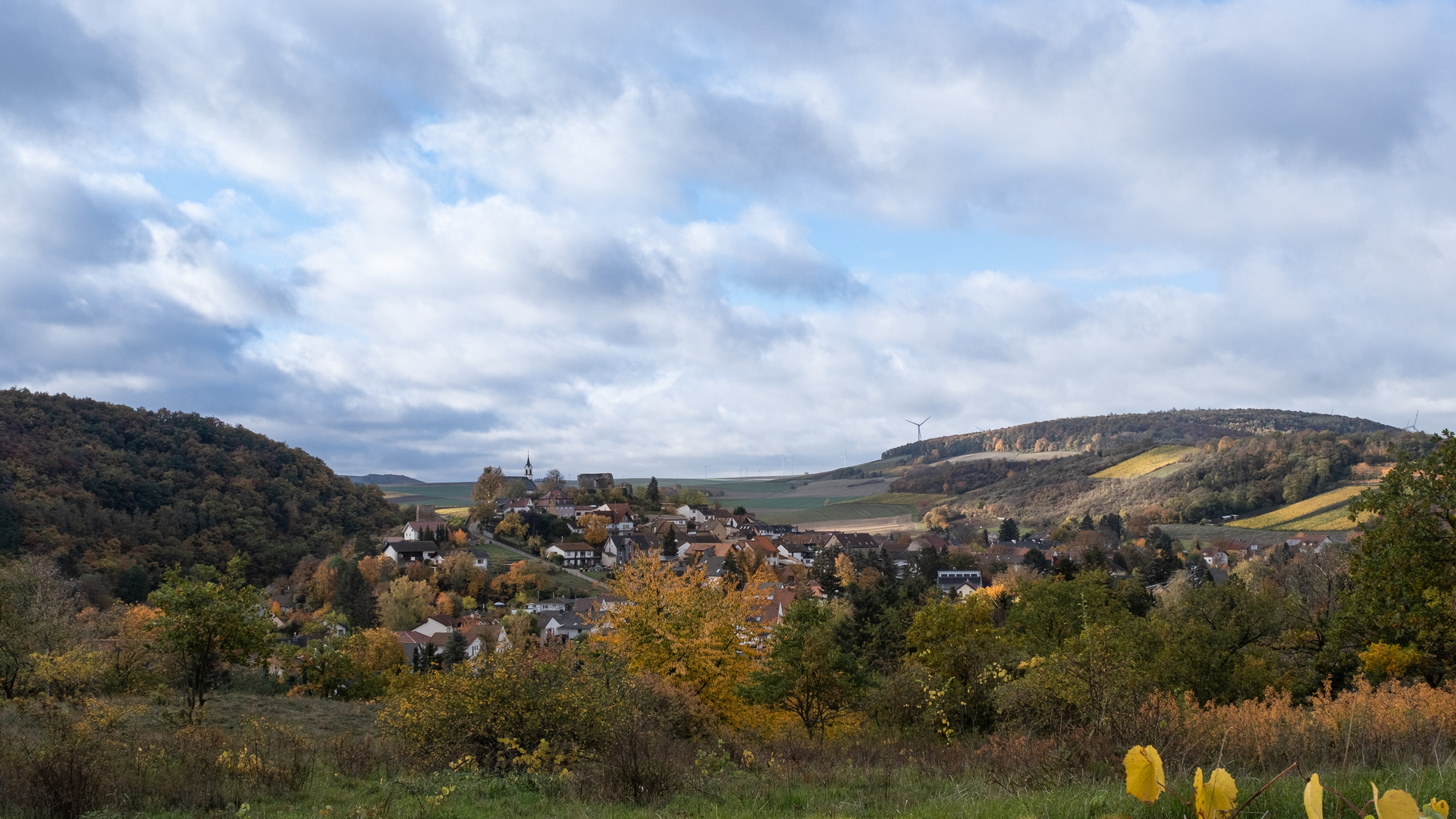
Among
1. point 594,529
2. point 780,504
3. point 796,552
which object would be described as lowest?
point 796,552

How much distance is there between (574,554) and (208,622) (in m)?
79.0

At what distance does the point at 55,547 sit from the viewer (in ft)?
245

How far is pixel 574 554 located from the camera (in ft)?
320

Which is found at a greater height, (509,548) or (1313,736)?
(1313,736)

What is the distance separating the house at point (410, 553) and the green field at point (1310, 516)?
378ft

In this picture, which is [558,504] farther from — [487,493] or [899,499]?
[899,499]

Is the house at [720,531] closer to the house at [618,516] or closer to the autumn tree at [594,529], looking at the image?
the house at [618,516]

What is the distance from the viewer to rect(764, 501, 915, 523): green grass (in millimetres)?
158750

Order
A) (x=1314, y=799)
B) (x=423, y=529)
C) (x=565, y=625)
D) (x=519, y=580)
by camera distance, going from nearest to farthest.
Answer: (x=1314, y=799), (x=565, y=625), (x=519, y=580), (x=423, y=529)

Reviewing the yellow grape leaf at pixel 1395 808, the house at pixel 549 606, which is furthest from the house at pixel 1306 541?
the yellow grape leaf at pixel 1395 808

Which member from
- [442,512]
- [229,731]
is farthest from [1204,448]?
[229,731]

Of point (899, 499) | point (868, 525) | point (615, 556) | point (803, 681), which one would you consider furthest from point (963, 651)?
point (899, 499)

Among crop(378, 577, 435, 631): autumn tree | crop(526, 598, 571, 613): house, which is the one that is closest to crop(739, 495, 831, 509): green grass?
crop(526, 598, 571, 613): house

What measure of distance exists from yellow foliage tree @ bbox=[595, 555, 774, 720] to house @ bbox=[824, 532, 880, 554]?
81.7 metres
